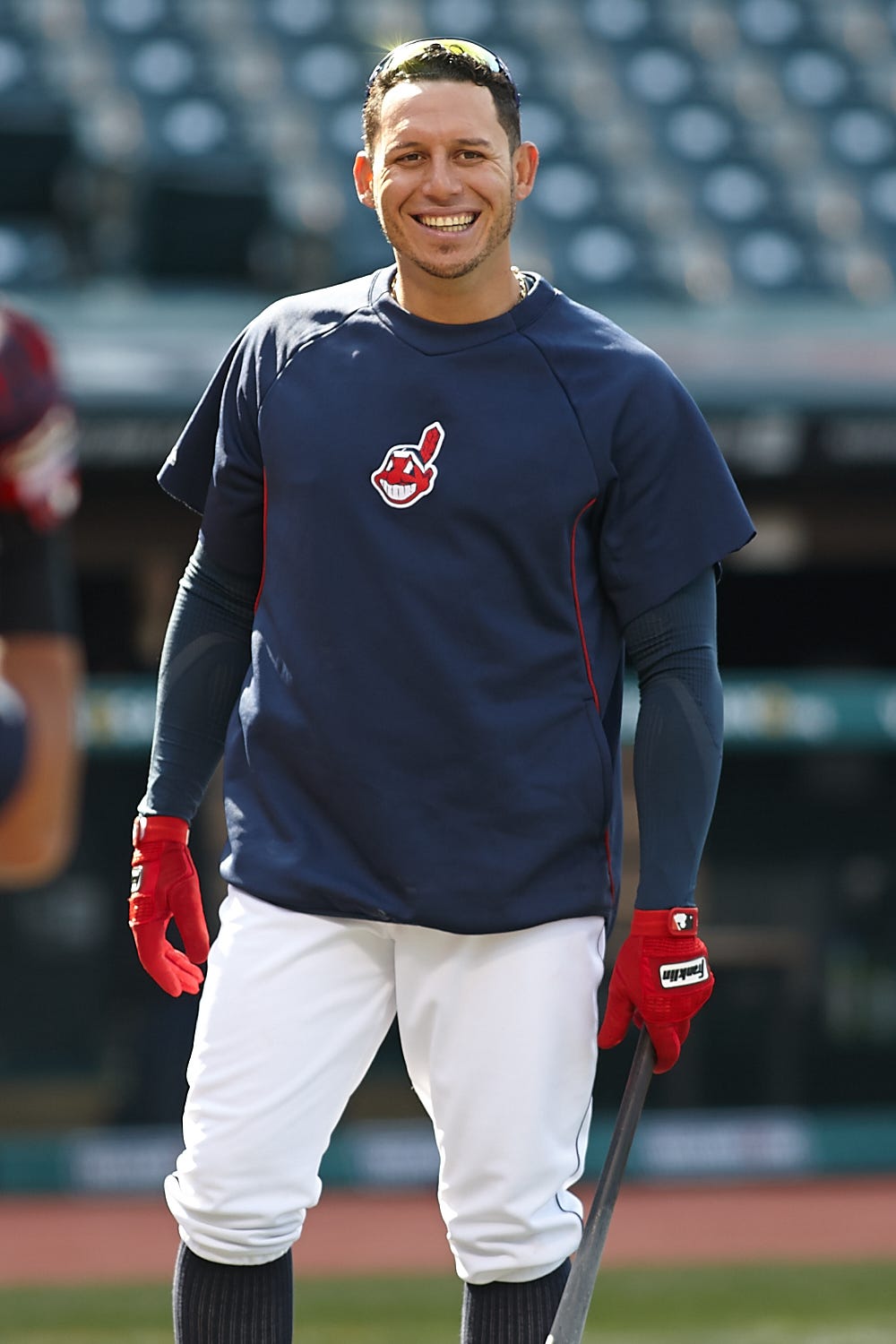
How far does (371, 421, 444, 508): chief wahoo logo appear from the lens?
84.6 inches

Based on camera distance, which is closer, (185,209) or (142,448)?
(142,448)

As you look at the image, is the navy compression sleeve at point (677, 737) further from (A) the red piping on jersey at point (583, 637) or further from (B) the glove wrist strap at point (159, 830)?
(B) the glove wrist strap at point (159, 830)

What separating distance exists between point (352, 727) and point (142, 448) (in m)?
5.00

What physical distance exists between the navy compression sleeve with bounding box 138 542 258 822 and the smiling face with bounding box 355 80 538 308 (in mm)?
464

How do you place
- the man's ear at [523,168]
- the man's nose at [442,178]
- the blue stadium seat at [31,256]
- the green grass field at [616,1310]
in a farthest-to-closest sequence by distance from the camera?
the blue stadium seat at [31,256], the green grass field at [616,1310], the man's ear at [523,168], the man's nose at [442,178]

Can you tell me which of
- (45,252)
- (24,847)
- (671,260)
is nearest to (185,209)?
(45,252)

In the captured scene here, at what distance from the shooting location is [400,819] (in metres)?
2.16

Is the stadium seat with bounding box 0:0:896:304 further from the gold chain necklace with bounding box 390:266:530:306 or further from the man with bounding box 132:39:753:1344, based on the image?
the man with bounding box 132:39:753:1344

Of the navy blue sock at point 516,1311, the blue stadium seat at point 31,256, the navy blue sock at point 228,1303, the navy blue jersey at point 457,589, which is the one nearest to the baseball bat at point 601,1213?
the navy blue sock at point 516,1311

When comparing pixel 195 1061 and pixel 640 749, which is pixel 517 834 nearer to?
pixel 640 749

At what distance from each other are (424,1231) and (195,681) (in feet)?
14.1

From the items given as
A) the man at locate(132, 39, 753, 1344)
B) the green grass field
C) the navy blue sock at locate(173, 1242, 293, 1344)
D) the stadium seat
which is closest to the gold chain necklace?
the man at locate(132, 39, 753, 1344)

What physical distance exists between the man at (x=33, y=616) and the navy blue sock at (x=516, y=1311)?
74cm

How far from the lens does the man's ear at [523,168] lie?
2229mm
